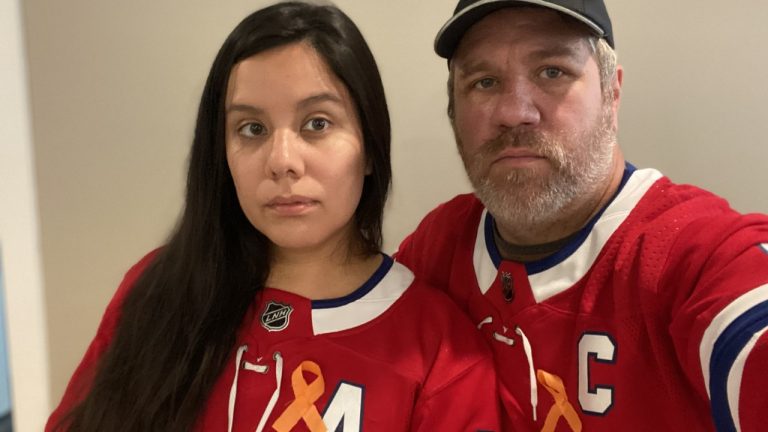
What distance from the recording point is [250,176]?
0.78 meters

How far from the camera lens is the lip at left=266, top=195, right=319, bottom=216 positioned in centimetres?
77

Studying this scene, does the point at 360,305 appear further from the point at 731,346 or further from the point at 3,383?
the point at 3,383

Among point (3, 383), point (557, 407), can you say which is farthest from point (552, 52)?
point (3, 383)

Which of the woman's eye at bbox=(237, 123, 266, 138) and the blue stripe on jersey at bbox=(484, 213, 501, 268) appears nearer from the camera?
the woman's eye at bbox=(237, 123, 266, 138)

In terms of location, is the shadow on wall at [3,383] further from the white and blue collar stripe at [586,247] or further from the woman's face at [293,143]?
the white and blue collar stripe at [586,247]

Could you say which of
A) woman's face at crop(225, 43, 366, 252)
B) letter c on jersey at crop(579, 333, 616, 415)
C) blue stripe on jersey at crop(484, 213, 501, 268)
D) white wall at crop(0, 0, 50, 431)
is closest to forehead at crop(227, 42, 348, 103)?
woman's face at crop(225, 43, 366, 252)

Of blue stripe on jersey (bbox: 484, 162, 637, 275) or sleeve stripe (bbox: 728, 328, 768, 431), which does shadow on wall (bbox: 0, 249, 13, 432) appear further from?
sleeve stripe (bbox: 728, 328, 768, 431)

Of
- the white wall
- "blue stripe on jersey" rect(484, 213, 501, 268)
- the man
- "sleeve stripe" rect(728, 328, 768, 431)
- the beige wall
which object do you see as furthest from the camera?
the white wall

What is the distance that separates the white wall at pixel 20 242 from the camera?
4.19 ft

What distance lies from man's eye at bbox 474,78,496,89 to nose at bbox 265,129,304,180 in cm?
31

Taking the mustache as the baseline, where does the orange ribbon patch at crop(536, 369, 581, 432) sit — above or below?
below

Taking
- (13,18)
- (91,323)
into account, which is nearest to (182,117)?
(13,18)

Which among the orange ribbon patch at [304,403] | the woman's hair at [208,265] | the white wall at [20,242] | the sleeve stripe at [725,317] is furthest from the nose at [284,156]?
the white wall at [20,242]

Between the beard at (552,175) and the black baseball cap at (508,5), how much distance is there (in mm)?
126
